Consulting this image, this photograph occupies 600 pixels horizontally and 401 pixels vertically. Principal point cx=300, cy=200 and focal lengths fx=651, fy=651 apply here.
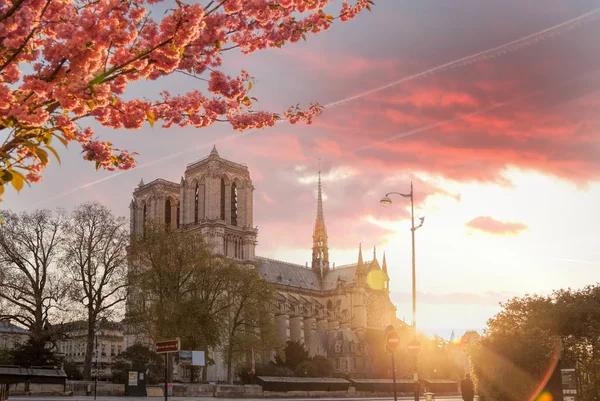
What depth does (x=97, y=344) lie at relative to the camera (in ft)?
171

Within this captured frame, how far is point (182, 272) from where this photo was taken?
2339 inches

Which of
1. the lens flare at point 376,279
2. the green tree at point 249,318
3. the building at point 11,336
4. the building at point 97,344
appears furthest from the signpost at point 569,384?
the lens flare at point 376,279

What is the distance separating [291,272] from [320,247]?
17.5 m

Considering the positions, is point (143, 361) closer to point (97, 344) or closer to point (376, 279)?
point (97, 344)

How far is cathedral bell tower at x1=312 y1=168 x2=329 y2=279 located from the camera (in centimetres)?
15075

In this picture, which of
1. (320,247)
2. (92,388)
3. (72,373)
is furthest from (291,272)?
(92,388)

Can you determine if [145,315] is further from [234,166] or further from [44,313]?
[234,166]

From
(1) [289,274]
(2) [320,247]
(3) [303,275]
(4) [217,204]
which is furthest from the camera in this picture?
(2) [320,247]

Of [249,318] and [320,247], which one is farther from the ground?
[320,247]

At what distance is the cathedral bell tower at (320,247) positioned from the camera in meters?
151

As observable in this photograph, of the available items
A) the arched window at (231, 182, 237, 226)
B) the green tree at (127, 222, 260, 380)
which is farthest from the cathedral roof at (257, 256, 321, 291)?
the green tree at (127, 222, 260, 380)

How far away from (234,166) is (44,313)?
66.3m

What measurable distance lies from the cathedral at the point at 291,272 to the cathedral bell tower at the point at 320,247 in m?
0.24

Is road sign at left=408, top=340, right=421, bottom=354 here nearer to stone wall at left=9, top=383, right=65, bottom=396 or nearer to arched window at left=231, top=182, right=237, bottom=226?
stone wall at left=9, top=383, right=65, bottom=396
